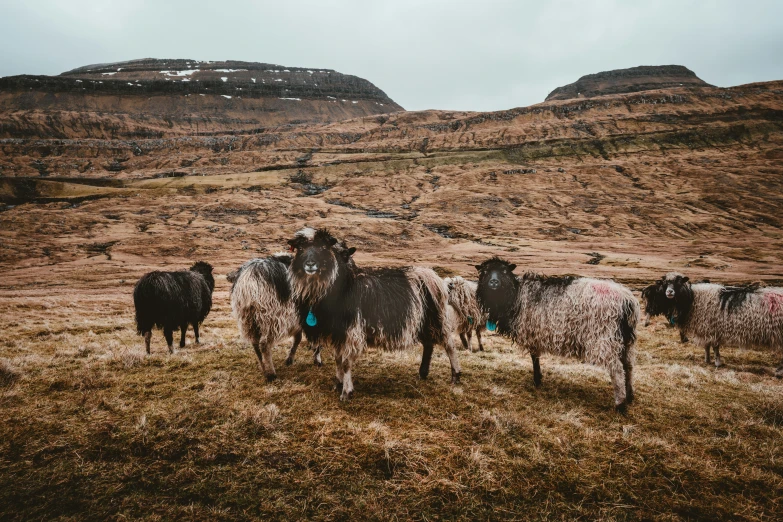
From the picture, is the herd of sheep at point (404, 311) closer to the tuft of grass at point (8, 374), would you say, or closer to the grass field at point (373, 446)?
the grass field at point (373, 446)

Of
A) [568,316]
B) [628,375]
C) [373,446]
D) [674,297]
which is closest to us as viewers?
[373,446]

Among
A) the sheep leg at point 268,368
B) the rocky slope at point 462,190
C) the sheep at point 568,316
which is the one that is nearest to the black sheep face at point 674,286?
the sheep at point 568,316

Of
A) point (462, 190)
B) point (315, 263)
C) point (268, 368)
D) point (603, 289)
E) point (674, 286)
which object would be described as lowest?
point (268, 368)

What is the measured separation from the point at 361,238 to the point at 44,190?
84426 mm

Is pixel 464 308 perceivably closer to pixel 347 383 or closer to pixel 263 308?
pixel 347 383

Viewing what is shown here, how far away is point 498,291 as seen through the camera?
7.42 m

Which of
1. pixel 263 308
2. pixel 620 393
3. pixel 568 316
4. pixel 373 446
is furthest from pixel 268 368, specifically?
pixel 620 393

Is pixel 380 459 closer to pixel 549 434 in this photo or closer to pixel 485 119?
pixel 549 434

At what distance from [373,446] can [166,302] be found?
7577mm

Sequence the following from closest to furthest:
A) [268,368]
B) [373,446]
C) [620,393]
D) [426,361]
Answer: [373,446], [620,393], [268,368], [426,361]

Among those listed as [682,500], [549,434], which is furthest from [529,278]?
[682,500]

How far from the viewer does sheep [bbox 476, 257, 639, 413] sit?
6086 millimetres

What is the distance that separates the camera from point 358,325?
6.04m

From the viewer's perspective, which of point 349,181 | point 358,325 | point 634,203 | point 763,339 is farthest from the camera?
point 349,181
